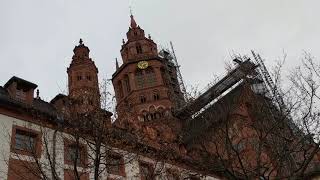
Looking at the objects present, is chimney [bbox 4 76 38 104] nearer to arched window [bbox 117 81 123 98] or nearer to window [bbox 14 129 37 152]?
window [bbox 14 129 37 152]

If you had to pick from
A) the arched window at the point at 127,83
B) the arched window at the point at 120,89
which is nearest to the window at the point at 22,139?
the arched window at the point at 127,83

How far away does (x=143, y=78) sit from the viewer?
283 feet

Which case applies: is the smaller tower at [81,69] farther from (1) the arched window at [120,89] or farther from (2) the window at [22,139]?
(2) the window at [22,139]

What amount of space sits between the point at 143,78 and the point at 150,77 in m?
1.35

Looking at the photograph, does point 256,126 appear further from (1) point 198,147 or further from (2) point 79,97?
(2) point 79,97

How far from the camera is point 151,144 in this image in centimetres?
3153

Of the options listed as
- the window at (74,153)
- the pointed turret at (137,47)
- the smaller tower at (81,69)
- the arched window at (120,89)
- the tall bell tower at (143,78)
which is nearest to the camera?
the window at (74,153)

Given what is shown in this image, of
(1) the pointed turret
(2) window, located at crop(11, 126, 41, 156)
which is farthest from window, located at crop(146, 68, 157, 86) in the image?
(2) window, located at crop(11, 126, 41, 156)

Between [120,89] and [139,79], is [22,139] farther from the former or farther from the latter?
[120,89]

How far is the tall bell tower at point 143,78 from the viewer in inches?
3145

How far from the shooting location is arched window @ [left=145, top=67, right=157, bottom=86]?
281 feet

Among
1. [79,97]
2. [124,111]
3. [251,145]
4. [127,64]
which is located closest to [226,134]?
[251,145]

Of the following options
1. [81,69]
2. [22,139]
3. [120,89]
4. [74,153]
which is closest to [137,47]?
[120,89]

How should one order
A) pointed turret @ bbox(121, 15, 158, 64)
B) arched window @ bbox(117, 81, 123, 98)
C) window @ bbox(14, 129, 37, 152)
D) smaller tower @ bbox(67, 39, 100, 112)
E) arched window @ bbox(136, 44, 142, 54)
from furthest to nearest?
A: 1. arched window @ bbox(136, 44, 142, 54)
2. pointed turret @ bbox(121, 15, 158, 64)
3. arched window @ bbox(117, 81, 123, 98)
4. smaller tower @ bbox(67, 39, 100, 112)
5. window @ bbox(14, 129, 37, 152)
